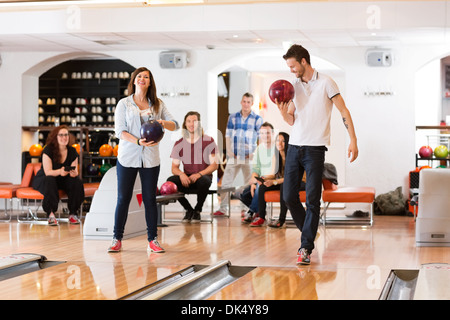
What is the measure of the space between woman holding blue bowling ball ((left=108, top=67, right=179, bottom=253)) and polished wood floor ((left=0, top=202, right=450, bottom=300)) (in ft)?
1.45

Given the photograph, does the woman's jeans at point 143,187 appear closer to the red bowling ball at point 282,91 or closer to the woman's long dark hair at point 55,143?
the red bowling ball at point 282,91

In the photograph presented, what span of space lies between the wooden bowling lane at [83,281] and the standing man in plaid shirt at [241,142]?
421 cm

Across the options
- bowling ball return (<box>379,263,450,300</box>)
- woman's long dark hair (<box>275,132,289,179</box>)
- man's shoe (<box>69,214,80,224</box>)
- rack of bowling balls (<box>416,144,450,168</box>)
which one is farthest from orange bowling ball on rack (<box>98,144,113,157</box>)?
bowling ball return (<box>379,263,450,300</box>)

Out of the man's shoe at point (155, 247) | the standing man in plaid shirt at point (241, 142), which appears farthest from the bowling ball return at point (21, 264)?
the standing man in plaid shirt at point (241, 142)

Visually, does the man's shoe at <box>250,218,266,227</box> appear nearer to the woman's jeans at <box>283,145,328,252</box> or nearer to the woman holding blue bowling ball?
the woman holding blue bowling ball

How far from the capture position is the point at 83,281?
426 centimetres

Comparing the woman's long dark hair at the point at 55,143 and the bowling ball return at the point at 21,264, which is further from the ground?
the woman's long dark hair at the point at 55,143

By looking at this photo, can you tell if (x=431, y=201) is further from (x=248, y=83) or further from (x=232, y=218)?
(x=248, y=83)

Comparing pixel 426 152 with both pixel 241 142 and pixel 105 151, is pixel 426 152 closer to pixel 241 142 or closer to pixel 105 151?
pixel 241 142

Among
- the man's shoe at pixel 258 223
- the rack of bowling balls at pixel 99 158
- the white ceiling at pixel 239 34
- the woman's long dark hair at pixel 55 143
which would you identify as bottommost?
the man's shoe at pixel 258 223

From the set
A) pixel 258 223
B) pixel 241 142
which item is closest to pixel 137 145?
pixel 258 223

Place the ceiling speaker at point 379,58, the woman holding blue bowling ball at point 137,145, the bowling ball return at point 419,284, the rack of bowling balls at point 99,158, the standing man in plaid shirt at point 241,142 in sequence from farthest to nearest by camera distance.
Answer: the rack of bowling balls at point 99,158
the ceiling speaker at point 379,58
the standing man in plaid shirt at point 241,142
the woman holding blue bowling ball at point 137,145
the bowling ball return at point 419,284

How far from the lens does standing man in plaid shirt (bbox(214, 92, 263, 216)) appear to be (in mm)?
9039

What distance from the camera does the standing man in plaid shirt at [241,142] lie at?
904 cm
